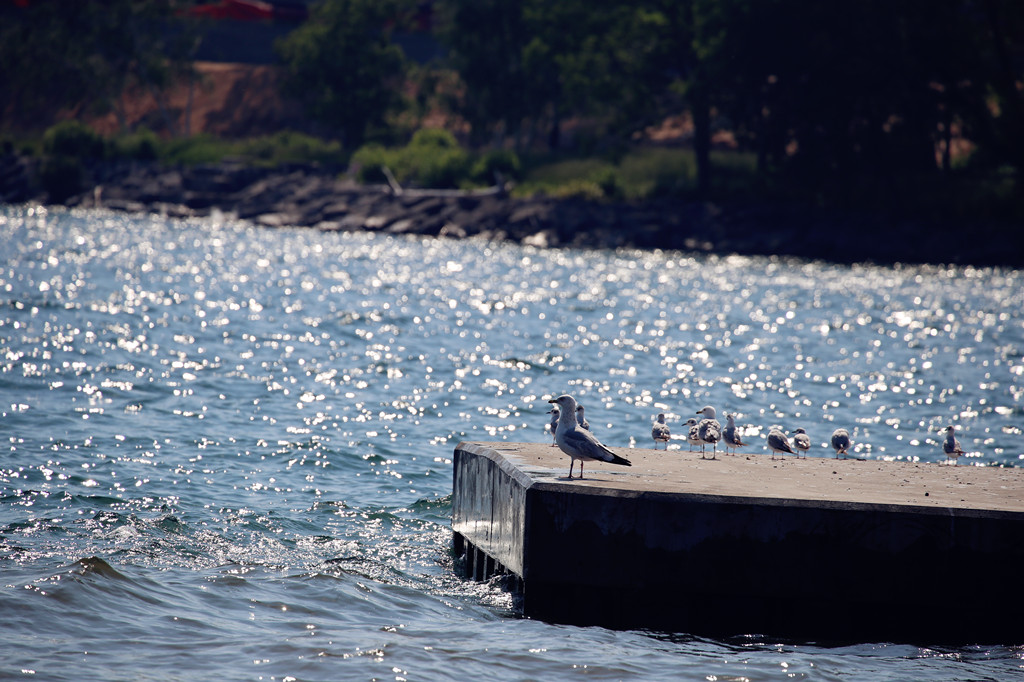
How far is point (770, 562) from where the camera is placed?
11.2 meters

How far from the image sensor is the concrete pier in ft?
36.6

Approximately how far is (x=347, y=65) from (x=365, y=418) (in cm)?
8557

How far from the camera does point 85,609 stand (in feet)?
37.9

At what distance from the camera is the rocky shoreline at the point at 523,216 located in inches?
2734

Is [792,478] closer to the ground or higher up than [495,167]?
closer to the ground

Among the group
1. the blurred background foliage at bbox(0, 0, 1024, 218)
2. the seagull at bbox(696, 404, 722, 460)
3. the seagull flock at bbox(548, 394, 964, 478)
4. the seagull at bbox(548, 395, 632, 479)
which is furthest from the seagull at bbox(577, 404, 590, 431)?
the blurred background foliage at bbox(0, 0, 1024, 218)

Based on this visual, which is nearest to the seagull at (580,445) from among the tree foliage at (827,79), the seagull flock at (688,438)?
the seagull flock at (688,438)

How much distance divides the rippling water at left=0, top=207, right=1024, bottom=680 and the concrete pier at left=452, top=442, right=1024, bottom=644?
0.24 meters

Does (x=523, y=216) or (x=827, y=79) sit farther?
(x=523, y=216)

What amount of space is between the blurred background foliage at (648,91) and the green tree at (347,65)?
177mm

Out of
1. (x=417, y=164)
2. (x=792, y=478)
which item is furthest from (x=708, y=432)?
(x=417, y=164)

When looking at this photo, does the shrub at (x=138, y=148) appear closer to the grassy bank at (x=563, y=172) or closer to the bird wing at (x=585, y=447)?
the grassy bank at (x=563, y=172)

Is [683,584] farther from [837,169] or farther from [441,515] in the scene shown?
[837,169]

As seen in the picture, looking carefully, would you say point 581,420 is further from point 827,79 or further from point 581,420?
point 827,79
